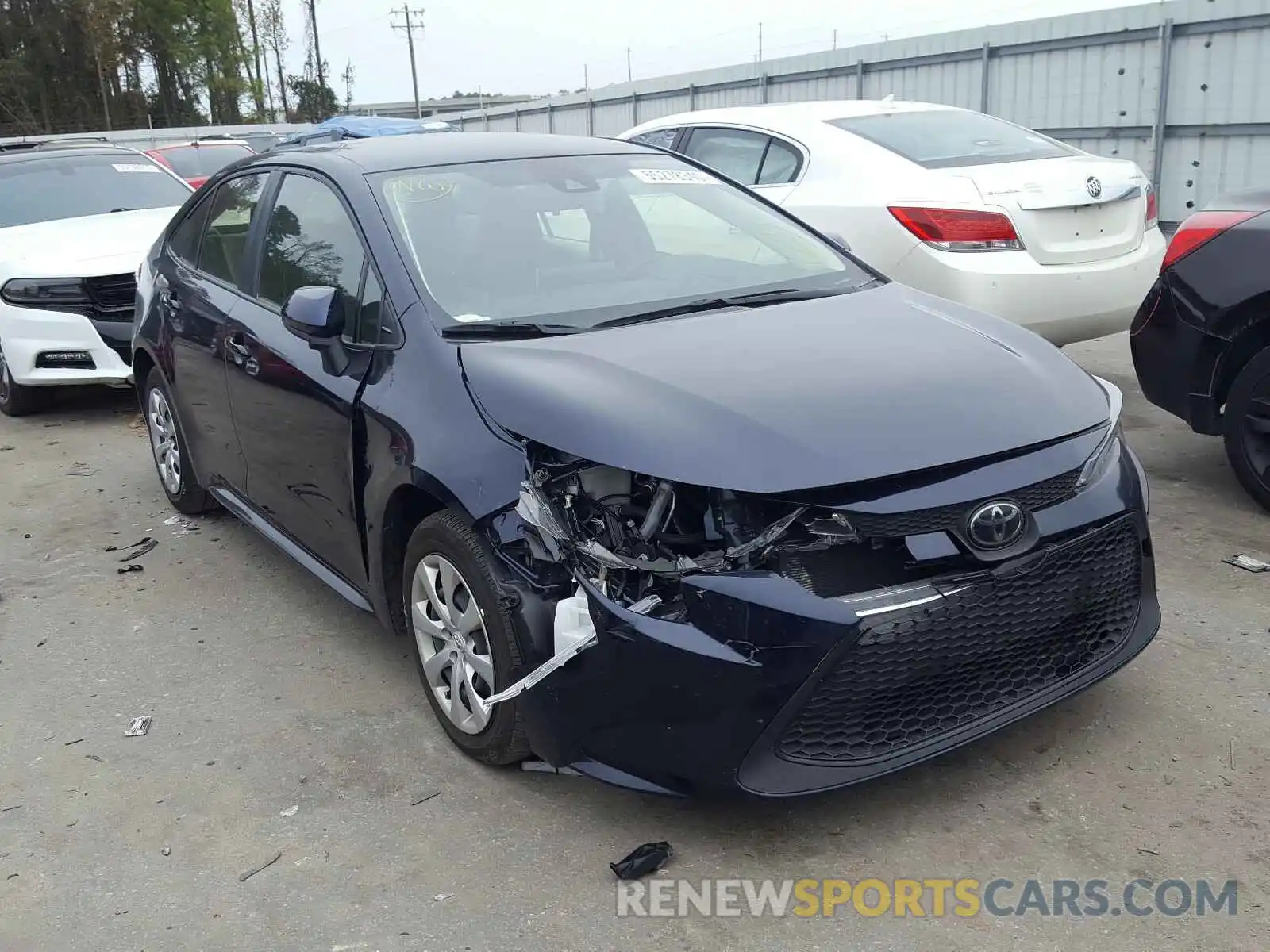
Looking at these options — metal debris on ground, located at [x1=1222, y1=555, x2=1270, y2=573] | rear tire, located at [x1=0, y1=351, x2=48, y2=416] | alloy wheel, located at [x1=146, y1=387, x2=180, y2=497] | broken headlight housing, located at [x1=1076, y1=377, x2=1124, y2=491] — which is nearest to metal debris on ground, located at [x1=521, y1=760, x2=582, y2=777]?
broken headlight housing, located at [x1=1076, y1=377, x2=1124, y2=491]

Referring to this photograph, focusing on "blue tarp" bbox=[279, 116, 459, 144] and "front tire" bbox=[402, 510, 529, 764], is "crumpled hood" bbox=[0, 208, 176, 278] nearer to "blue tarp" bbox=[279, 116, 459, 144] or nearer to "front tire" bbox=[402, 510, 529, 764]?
"front tire" bbox=[402, 510, 529, 764]

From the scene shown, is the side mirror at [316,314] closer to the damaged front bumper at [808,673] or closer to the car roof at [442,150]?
the car roof at [442,150]

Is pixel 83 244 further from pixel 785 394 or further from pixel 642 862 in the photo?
pixel 642 862

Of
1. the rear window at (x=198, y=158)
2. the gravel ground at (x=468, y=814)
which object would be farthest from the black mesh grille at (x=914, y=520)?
the rear window at (x=198, y=158)

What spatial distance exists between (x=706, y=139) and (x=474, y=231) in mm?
4115

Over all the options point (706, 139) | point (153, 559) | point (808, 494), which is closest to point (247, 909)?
point (808, 494)

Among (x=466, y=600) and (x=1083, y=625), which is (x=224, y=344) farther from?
(x=1083, y=625)

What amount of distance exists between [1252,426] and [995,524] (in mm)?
2593

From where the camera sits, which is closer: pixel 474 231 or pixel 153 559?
pixel 474 231

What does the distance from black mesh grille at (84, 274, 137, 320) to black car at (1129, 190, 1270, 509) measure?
234 inches

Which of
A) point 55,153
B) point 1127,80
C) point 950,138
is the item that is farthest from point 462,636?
point 1127,80

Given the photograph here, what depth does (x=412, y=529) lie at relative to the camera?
135 inches

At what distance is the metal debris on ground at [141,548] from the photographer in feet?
17.2

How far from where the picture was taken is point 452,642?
3.30 m
